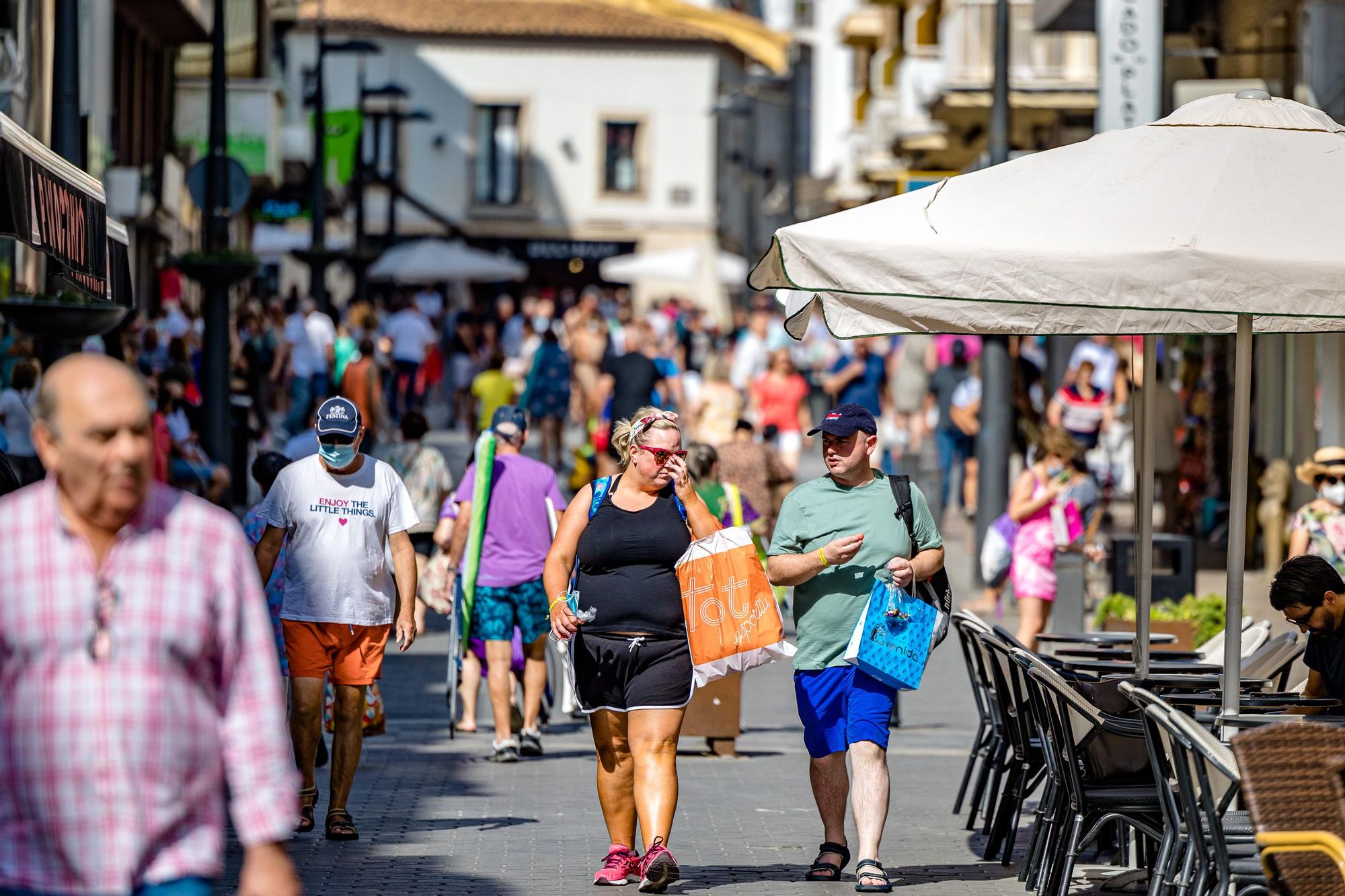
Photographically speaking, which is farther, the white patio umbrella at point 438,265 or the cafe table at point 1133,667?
the white patio umbrella at point 438,265

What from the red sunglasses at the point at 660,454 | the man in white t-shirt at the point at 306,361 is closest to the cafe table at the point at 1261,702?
the red sunglasses at the point at 660,454

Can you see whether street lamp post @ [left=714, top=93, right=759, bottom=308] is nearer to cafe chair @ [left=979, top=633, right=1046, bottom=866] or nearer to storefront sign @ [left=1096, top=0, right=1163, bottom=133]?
storefront sign @ [left=1096, top=0, right=1163, bottom=133]

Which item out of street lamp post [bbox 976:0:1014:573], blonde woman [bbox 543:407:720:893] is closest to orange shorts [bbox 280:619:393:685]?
blonde woman [bbox 543:407:720:893]

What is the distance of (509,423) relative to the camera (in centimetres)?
1234

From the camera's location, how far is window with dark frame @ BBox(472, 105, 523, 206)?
6162 cm

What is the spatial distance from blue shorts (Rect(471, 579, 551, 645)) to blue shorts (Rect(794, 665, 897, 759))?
12.3ft

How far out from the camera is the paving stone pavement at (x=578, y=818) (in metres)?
8.59

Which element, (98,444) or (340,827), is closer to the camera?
(98,444)

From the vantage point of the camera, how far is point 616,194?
6206 cm

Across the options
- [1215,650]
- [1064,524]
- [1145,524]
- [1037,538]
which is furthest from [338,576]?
[1064,524]

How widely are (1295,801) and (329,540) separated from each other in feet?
15.9

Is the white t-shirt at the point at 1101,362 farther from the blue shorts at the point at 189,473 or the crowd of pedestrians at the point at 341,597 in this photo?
the blue shorts at the point at 189,473

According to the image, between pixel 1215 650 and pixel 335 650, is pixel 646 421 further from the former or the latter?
pixel 1215 650

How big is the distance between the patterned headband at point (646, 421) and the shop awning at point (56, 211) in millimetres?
2404
